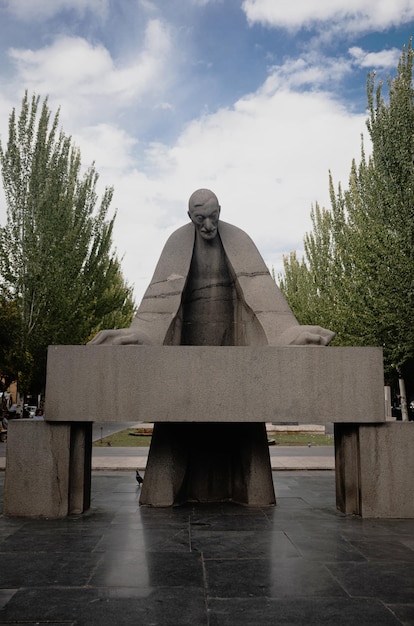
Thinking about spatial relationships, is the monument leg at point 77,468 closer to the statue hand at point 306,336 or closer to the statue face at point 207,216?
the statue hand at point 306,336

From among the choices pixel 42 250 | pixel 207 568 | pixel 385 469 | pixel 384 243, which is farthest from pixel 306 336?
pixel 42 250

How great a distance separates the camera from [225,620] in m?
3.06

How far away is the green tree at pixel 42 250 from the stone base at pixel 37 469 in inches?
591

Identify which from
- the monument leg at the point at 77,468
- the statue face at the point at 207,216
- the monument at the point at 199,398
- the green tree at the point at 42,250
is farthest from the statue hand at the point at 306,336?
the green tree at the point at 42,250

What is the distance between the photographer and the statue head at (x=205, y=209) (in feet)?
Result: 21.7

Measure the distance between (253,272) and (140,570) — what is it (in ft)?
11.8

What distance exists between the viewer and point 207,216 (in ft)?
21.8

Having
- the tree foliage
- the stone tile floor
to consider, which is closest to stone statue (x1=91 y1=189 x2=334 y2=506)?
the stone tile floor

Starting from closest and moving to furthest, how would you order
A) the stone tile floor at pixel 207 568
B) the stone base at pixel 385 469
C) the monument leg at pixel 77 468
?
the stone tile floor at pixel 207 568 → the stone base at pixel 385 469 → the monument leg at pixel 77 468

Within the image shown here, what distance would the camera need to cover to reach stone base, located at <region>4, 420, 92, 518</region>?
5711 millimetres

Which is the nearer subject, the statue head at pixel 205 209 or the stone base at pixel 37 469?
the stone base at pixel 37 469

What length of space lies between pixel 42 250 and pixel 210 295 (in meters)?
16.5

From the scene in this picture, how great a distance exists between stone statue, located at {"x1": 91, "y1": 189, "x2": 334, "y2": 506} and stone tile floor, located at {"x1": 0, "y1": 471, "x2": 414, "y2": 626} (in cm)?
38

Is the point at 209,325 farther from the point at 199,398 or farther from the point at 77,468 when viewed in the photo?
the point at 77,468
